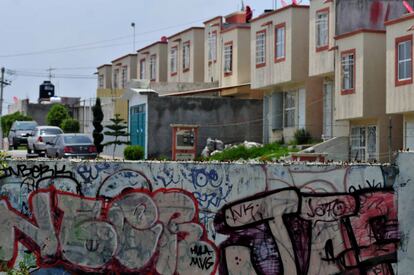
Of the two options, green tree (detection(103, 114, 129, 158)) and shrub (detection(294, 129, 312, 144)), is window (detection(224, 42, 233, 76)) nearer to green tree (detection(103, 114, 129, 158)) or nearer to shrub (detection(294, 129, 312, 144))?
green tree (detection(103, 114, 129, 158))

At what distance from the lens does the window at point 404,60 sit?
31875 millimetres

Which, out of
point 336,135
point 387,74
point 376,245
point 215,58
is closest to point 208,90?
point 215,58

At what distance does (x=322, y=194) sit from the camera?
13.3 meters

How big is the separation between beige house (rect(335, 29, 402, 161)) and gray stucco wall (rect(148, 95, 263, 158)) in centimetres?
1021

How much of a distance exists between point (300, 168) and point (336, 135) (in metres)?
24.4

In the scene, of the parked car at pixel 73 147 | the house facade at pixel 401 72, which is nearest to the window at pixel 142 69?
the parked car at pixel 73 147

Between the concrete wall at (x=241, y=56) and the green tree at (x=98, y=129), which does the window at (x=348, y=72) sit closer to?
the concrete wall at (x=241, y=56)

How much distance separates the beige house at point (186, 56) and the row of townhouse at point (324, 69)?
0.12 metres

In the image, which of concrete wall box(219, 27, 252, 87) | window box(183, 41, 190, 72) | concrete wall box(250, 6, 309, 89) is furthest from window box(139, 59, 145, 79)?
concrete wall box(250, 6, 309, 89)

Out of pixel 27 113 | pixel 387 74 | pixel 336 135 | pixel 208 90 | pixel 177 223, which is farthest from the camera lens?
pixel 27 113

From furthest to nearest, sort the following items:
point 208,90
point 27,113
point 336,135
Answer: point 27,113
point 208,90
point 336,135

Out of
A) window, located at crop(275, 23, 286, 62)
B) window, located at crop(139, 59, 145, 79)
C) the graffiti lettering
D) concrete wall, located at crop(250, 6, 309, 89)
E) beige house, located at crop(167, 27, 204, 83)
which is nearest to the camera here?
the graffiti lettering

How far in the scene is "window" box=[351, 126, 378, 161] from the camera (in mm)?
34969

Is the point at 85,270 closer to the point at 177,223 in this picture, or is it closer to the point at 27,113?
the point at 177,223
